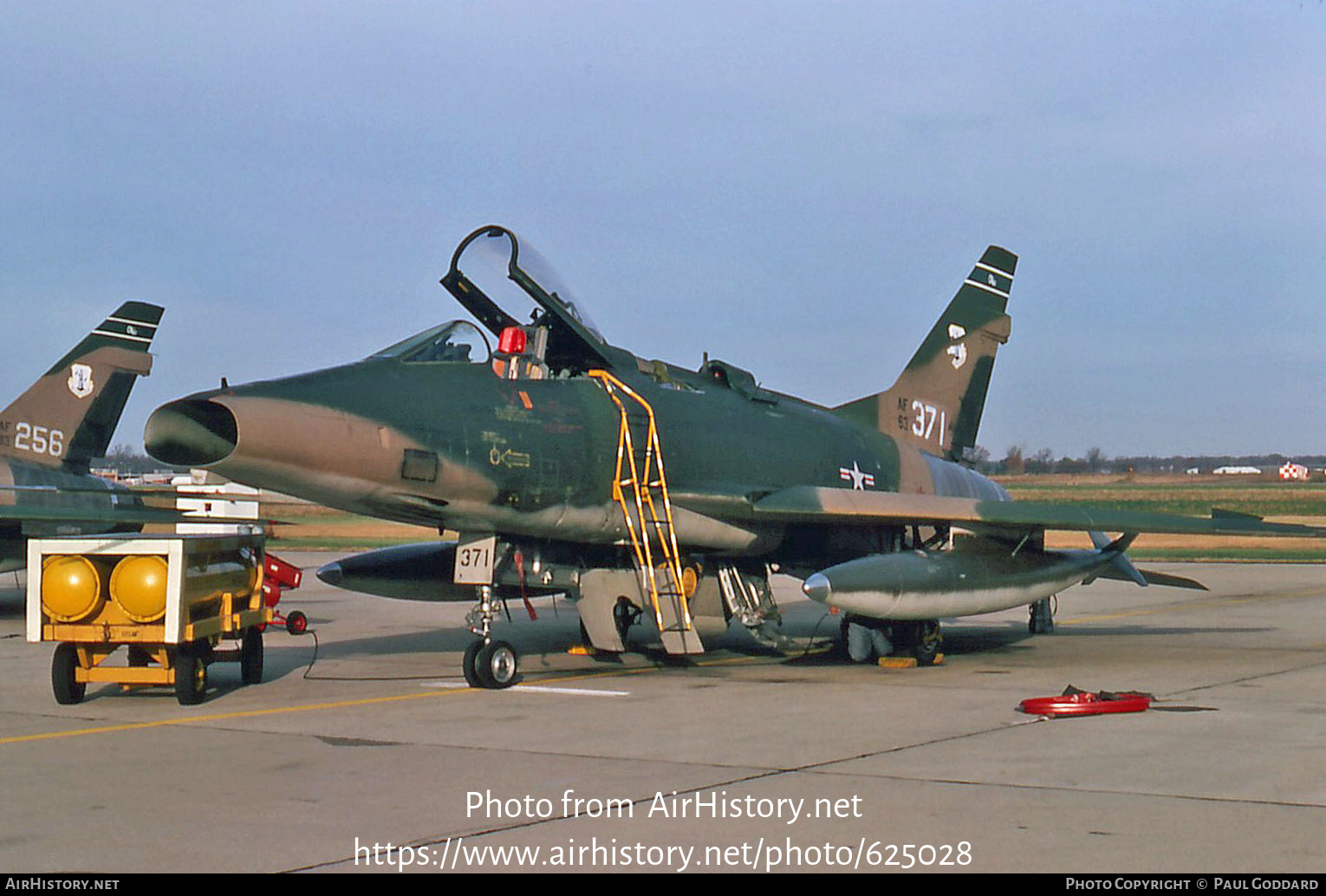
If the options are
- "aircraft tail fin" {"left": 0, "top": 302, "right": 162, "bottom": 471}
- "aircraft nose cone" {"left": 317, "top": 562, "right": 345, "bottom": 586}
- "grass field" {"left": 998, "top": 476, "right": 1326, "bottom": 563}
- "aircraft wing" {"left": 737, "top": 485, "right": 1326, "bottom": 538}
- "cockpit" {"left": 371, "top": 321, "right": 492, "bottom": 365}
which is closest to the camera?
"cockpit" {"left": 371, "top": 321, "right": 492, "bottom": 365}

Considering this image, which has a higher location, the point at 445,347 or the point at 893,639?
the point at 445,347

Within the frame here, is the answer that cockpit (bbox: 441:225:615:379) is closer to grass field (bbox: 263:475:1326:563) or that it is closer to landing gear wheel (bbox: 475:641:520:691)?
landing gear wheel (bbox: 475:641:520:691)

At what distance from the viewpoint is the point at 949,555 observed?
12.5m

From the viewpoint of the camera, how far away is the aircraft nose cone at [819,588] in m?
10.9

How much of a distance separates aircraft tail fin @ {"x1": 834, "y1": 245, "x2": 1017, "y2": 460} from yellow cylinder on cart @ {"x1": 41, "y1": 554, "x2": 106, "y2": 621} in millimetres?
9421

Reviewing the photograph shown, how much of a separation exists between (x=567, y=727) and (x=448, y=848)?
3328mm

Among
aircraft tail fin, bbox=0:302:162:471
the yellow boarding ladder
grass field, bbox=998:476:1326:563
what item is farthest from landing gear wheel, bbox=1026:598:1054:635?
grass field, bbox=998:476:1326:563

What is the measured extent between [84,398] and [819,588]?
45.7 ft

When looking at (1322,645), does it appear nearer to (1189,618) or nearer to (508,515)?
(1189,618)

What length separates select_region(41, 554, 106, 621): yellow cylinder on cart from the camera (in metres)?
9.73

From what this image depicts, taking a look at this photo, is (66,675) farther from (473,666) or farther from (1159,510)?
(1159,510)

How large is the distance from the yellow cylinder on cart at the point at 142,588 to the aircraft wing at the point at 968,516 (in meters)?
4.64

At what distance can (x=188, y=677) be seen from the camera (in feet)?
32.1

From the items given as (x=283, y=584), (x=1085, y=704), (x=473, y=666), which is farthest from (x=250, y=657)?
(x=283, y=584)
